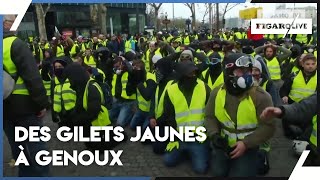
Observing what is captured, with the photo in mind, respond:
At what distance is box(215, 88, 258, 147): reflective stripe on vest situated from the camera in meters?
3.17

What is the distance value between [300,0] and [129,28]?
28.2 feet

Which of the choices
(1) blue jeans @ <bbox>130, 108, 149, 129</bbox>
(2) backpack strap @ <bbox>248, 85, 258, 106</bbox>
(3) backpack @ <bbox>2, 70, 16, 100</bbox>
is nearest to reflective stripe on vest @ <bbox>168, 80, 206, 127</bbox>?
(2) backpack strap @ <bbox>248, 85, 258, 106</bbox>

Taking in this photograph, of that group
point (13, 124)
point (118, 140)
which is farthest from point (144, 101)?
point (13, 124)

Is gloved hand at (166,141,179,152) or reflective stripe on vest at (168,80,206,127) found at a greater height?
reflective stripe on vest at (168,80,206,127)

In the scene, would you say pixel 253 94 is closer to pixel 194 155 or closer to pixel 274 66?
pixel 194 155

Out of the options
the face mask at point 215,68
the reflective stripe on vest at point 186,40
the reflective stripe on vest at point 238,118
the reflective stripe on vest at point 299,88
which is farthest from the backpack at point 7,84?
the reflective stripe on vest at point 186,40

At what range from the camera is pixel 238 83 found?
3070 mm

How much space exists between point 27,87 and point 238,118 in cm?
176

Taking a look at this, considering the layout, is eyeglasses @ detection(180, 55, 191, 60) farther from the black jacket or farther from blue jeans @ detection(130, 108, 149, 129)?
the black jacket

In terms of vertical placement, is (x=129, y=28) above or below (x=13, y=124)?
above

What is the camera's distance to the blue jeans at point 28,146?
10.8ft

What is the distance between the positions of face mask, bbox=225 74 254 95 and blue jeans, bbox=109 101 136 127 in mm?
2331

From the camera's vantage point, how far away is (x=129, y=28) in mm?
11234

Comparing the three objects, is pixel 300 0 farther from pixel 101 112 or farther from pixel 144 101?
pixel 144 101
